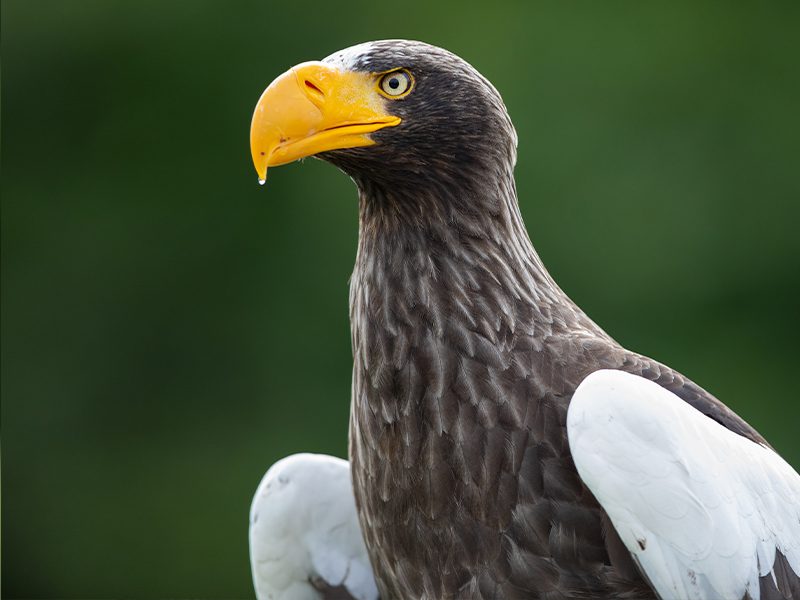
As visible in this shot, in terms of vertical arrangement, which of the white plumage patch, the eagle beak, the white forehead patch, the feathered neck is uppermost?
the white forehead patch

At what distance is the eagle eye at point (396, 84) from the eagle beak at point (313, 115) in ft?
0.07

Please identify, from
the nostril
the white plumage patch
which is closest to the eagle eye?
the nostril

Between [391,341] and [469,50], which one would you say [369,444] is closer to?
[391,341]

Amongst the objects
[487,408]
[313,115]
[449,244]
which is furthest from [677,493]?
[313,115]

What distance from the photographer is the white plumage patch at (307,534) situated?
298cm

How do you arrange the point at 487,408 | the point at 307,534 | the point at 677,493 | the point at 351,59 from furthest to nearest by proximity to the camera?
the point at 307,534
the point at 351,59
the point at 487,408
the point at 677,493

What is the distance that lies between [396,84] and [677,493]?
3.56 feet

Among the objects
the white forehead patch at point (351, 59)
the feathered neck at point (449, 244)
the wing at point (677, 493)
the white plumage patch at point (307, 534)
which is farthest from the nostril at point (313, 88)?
the white plumage patch at point (307, 534)

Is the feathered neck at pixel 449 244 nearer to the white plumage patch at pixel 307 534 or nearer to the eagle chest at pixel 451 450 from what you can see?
the eagle chest at pixel 451 450

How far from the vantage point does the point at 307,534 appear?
3.01m

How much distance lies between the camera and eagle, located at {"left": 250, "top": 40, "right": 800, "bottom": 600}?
86.6 inches

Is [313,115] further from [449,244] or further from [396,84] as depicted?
[449,244]

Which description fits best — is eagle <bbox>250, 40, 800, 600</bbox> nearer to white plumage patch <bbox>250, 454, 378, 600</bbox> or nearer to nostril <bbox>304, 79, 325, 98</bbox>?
nostril <bbox>304, 79, 325, 98</bbox>

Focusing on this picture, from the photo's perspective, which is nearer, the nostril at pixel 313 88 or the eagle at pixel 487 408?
the eagle at pixel 487 408
